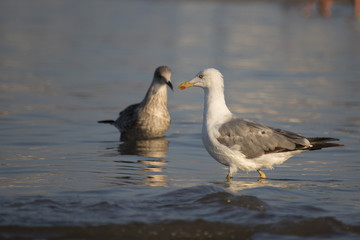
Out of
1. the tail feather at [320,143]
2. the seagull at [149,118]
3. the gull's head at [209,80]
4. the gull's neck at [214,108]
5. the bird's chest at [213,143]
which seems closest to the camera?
the bird's chest at [213,143]

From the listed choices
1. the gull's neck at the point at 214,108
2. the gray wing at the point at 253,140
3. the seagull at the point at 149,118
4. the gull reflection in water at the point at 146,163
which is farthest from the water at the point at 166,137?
the gull's neck at the point at 214,108

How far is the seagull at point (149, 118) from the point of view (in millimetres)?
11367

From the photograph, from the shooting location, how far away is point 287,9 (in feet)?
142

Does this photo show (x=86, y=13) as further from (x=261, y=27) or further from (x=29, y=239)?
(x=29, y=239)

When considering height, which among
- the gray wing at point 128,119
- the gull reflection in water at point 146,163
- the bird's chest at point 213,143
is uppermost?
the gray wing at point 128,119

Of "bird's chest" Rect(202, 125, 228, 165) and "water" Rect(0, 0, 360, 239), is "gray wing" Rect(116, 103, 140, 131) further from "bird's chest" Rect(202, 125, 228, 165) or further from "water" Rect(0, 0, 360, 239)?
"bird's chest" Rect(202, 125, 228, 165)

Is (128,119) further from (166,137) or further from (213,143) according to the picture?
(213,143)

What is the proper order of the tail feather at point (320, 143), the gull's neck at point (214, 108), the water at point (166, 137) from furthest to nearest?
1. the gull's neck at point (214, 108)
2. the tail feather at point (320, 143)
3. the water at point (166, 137)

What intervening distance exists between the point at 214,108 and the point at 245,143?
674 millimetres

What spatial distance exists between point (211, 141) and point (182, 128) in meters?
3.96

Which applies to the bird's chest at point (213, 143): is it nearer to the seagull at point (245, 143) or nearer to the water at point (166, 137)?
the seagull at point (245, 143)

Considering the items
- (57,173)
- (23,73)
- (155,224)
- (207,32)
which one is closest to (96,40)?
(207,32)

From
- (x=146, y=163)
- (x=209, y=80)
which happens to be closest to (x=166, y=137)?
(x=146, y=163)

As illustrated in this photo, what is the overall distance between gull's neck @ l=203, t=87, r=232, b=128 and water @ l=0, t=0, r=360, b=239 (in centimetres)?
82
